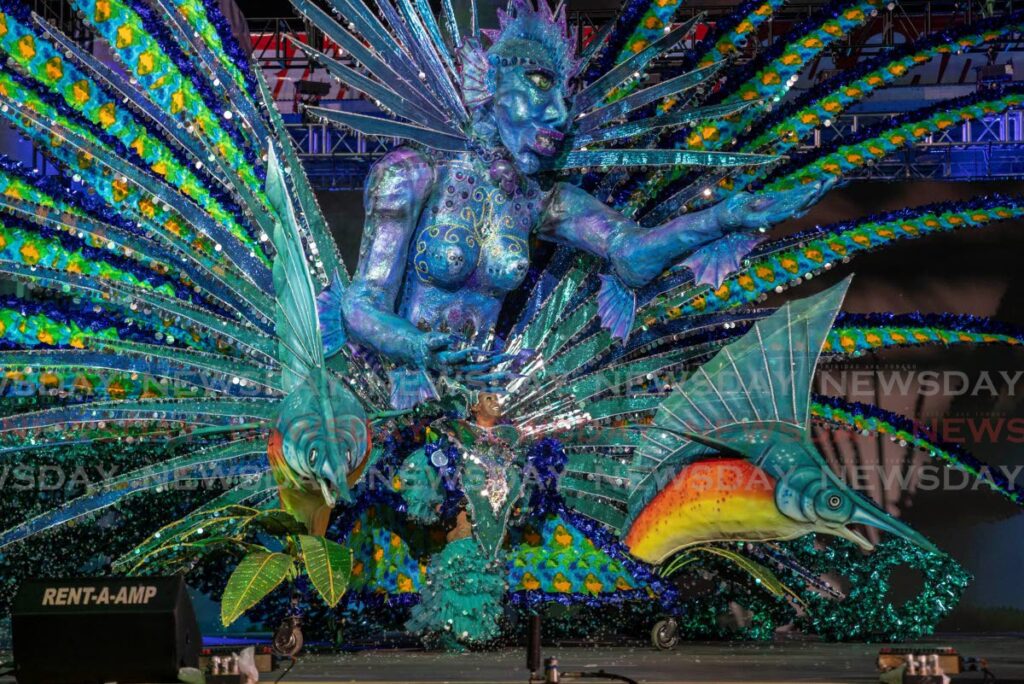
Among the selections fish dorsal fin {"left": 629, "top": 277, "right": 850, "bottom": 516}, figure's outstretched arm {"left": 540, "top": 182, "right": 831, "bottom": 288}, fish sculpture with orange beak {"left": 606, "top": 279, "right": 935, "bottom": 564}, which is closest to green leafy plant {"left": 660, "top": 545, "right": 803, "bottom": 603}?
fish sculpture with orange beak {"left": 606, "top": 279, "right": 935, "bottom": 564}

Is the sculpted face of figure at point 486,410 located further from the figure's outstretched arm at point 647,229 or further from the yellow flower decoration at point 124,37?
the yellow flower decoration at point 124,37

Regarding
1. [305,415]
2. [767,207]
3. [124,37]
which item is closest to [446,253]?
[305,415]

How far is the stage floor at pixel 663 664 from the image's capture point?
4.40m

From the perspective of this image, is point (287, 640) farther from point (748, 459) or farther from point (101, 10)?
point (101, 10)

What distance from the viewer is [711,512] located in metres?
5.06

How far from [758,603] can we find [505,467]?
44.3 inches

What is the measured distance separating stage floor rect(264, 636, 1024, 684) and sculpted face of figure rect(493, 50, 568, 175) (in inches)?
67.1

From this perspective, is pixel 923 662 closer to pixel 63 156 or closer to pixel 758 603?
pixel 758 603

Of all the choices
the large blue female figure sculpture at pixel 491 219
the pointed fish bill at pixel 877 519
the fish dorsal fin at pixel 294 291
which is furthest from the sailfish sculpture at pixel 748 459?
the fish dorsal fin at pixel 294 291

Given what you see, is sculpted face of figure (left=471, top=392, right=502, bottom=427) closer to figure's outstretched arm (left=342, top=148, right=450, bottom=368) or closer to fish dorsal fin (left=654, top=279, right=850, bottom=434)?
figure's outstretched arm (left=342, top=148, right=450, bottom=368)

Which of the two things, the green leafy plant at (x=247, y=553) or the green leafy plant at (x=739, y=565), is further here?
the green leafy plant at (x=739, y=565)

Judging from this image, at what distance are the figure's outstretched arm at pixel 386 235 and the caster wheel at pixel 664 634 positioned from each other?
1244mm

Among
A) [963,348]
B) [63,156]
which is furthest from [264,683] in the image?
[963,348]

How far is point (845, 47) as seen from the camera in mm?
7520
